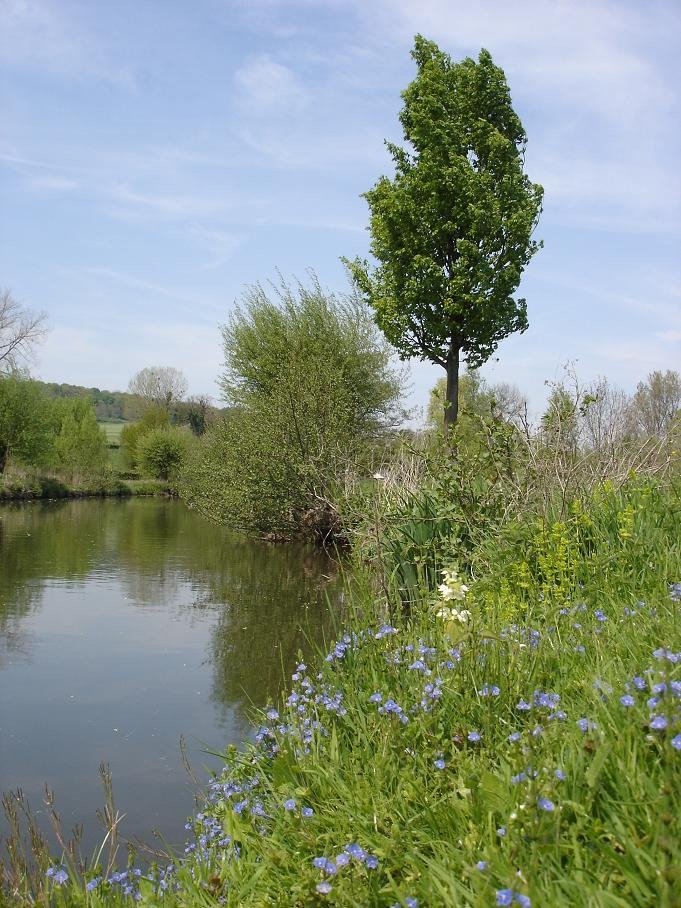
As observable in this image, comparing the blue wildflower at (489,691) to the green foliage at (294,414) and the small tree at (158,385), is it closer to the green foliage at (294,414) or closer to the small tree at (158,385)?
the green foliage at (294,414)

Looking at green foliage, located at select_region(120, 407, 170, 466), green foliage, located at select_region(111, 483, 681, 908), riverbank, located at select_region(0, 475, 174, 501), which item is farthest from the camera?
green foliage, located at select_region(120, 407, 170, 466)

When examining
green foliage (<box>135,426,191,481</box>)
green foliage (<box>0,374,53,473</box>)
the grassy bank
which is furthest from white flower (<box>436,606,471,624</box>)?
green foliage (<box>135,426,191,481</box>)

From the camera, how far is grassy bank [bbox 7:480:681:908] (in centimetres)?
234

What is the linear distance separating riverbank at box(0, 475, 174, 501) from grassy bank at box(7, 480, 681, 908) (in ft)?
123

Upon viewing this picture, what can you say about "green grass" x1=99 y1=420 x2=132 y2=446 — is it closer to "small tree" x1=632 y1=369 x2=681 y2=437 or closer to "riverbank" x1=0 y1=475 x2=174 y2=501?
"riverbank" x1=0 y1=475 x2=174 y2=501

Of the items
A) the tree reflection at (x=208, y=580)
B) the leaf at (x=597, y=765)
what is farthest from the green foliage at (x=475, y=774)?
the tree reflection at (x=208, y=580)

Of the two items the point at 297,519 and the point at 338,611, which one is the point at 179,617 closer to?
the point at 338,611

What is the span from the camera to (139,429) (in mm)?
59438

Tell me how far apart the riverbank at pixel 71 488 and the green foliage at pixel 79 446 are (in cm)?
98

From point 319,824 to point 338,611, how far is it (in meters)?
8.79

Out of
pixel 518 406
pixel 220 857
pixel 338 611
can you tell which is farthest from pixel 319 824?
pixel 338 611

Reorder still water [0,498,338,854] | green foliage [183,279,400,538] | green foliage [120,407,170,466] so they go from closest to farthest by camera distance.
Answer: still water [0,498,338,854] < green foliage [183,279,400,538] < green foliage [120,407,170,466]

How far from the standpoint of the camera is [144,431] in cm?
5931

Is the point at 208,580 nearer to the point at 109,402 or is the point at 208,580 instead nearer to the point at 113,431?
the point at 113,431
